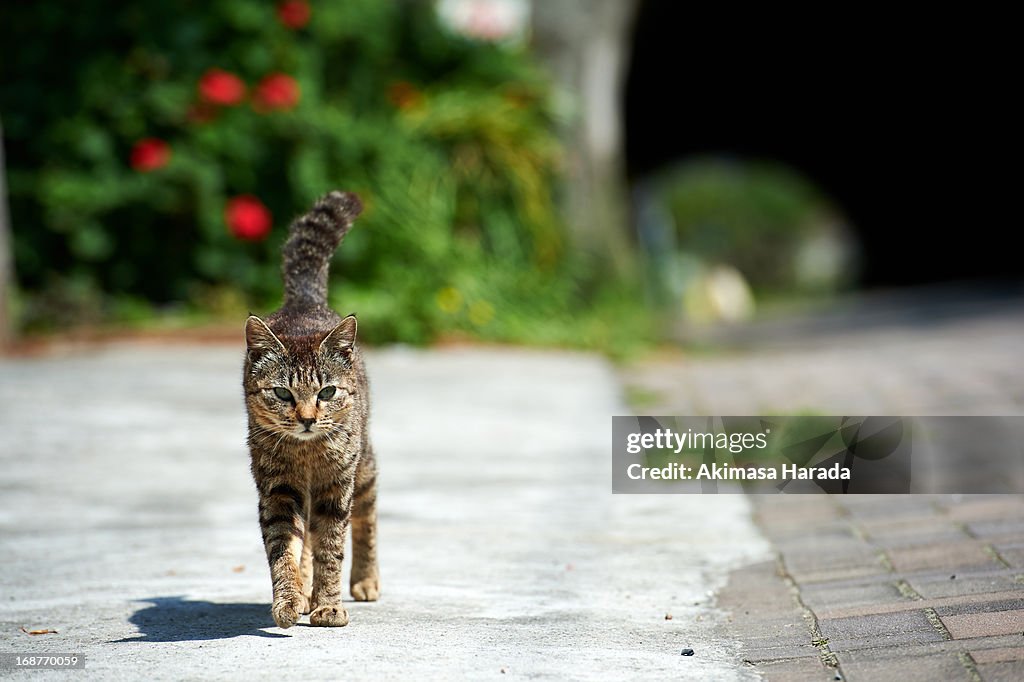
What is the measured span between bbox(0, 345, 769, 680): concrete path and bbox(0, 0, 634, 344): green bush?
2217mm

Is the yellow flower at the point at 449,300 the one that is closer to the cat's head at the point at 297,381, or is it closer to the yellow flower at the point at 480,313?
the yellow flower at the point at 480,313

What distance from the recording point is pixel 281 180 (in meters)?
10.9

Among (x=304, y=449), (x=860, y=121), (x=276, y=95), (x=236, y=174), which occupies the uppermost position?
(x=860, y=121)

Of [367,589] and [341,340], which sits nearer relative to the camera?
[341,340]

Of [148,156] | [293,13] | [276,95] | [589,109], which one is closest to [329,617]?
[148,156]

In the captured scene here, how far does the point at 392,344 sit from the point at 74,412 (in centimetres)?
291

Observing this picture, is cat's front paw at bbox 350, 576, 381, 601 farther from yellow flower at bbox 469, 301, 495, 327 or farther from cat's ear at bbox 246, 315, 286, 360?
yellow flower at bbox 469, 301, 495, 327

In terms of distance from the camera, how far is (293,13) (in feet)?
36.8

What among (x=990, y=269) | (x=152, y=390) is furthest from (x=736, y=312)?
(x=152, y=390)

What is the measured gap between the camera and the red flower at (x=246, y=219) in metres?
10.4

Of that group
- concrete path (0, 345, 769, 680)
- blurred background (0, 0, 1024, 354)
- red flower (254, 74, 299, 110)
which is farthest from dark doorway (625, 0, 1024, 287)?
concrete path (0, 345, 769, 680)

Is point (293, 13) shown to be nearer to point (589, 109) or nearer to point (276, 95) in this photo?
point (276, 95)

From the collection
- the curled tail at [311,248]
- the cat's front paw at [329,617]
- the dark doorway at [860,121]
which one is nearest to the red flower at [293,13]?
the curled tail at [311,248]

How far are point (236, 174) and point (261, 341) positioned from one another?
727cm
